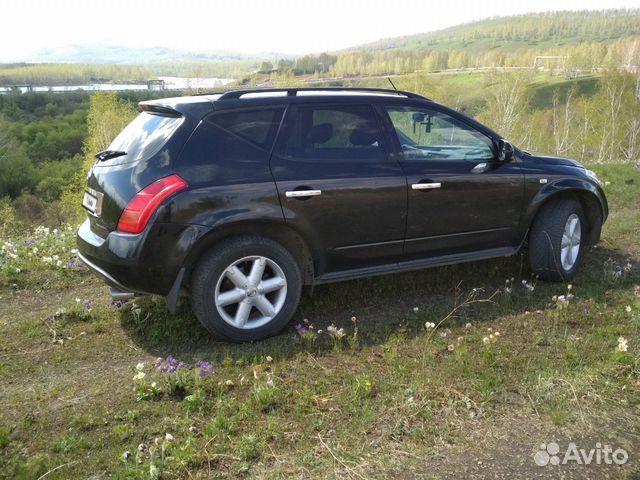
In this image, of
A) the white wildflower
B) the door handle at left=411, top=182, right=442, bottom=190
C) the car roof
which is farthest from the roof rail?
the white wildflower

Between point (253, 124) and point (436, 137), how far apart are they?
5.45 ft

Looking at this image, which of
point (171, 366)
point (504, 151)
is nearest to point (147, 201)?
point (171, 366)

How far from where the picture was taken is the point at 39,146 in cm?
6900

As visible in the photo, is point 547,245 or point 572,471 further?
point 547,245

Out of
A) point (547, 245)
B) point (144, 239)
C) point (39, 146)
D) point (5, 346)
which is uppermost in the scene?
point (144, 239)

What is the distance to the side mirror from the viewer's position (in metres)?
4.85

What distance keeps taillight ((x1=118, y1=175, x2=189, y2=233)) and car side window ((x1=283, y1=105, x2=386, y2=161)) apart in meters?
0.86

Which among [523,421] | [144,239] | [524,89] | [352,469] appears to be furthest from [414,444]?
[524,89]

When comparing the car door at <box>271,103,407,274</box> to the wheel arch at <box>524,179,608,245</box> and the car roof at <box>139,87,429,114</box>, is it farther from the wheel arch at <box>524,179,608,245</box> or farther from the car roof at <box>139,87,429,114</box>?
the wheel arch at <box>524,179,608,245</box>

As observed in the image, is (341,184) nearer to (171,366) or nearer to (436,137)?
(436,137)

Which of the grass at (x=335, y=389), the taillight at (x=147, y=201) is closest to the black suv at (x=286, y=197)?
the taillight at (x=147, y=201)

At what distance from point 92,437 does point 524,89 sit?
55.2m

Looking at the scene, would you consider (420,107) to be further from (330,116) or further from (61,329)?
(61,329)

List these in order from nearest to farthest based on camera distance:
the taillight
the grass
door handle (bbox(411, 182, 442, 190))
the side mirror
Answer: the grass, the taillight, door handle (bbox(411, 182, 442, 190)), the side mirror
